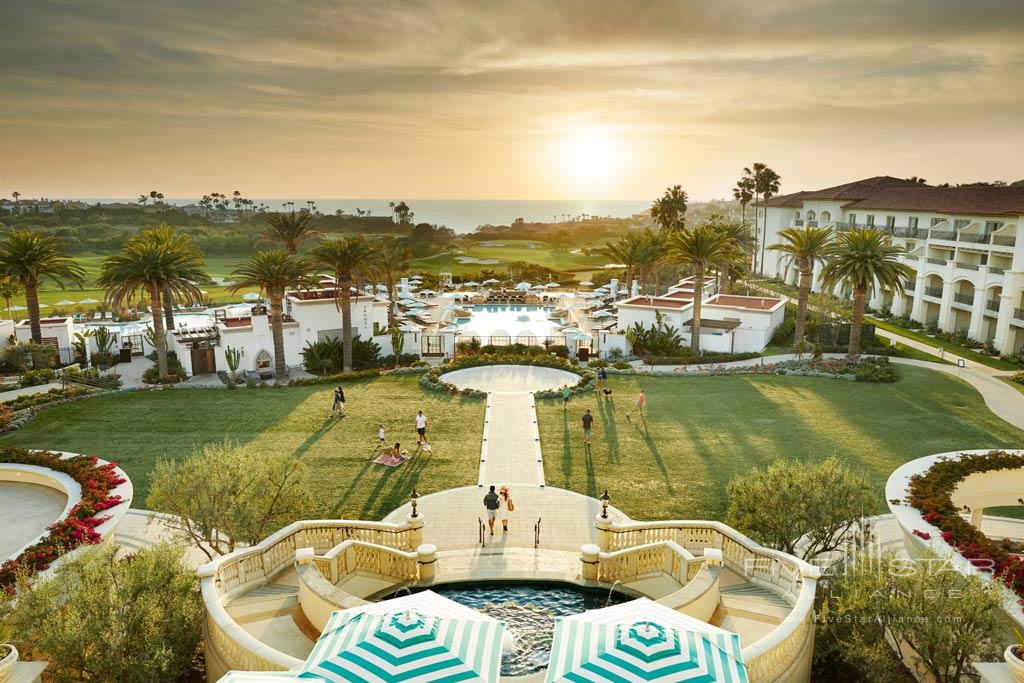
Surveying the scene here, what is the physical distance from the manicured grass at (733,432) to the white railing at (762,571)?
137 inches

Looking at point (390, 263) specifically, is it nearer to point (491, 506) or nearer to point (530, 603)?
point (491, 506)

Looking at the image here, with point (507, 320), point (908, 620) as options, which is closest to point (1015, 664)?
point (908, 620)

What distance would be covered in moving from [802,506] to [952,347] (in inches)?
1581

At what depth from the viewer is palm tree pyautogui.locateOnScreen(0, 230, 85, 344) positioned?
39.6m

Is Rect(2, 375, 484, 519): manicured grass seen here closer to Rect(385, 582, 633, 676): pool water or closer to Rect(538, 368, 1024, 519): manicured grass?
Rect(538, 368, 1024, 519): manicured grass

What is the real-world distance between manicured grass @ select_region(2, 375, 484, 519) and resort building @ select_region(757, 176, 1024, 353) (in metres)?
30.0

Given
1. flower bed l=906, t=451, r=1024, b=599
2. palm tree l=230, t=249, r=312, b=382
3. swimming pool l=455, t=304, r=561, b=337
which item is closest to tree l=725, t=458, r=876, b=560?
flower bed l=906, t=451, r=1024, b=599

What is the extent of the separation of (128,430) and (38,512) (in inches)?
343

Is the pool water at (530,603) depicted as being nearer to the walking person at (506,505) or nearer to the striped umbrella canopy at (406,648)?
the walking person at (506,505)

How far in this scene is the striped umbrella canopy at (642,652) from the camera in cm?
900

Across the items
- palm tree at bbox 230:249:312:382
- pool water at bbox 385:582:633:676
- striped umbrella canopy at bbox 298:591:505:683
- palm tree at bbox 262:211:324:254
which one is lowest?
pool water at bbox 385:582:633:676

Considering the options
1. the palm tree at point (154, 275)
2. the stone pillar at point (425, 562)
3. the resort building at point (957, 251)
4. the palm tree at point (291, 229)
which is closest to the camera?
the stone pillar at point (425, 562)

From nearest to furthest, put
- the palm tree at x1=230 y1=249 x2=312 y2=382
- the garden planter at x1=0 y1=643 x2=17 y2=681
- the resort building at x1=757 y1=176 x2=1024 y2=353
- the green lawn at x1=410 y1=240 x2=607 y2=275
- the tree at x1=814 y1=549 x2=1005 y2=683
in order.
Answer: the garden planter at x1=0 y1=643 x2=17 y2=681
the tree at x1=814 y1=549 x2=1005 y2=683
the palm tree at x1=230 y1=249 x2=312 y2=382
the resort building at x1=757 y1=176 x2=1024 y2=353
the green lawn at x1=410 y1=240 x2=607 y2=275

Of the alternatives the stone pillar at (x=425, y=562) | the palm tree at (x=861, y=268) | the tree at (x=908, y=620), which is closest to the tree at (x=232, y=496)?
the stone pillar at (x=425, y=562)
